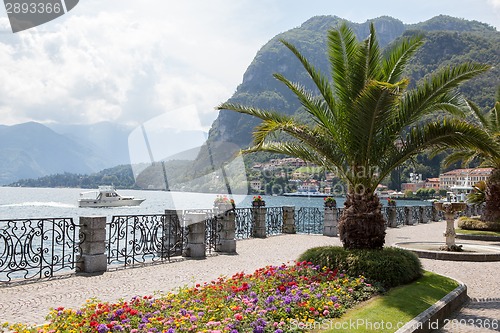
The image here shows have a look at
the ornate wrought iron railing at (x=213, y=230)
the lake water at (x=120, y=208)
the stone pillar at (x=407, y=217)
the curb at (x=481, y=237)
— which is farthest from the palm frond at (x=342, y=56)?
the stone pillar at (x=407, y=217)

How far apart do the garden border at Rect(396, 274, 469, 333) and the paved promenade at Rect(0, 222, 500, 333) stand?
0.15 meters

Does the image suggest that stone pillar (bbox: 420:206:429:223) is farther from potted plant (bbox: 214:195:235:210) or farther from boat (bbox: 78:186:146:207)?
boat (bbox: 78:186:146:207)

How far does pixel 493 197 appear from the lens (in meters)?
23.1

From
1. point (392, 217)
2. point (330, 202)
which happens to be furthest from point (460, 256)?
point (392, 217)

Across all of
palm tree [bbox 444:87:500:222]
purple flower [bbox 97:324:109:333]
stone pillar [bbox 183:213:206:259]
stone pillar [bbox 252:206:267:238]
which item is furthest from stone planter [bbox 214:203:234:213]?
palm tree [bbox 444:87:500:222]

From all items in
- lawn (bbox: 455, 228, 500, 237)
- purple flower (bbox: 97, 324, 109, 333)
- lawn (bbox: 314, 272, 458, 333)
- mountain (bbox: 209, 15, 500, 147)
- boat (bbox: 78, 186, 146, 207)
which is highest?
mountain (bbox: 209, 15, 500, 147)

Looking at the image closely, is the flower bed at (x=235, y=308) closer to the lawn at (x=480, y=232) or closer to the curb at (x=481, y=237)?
the curb at (x=481, y=237)

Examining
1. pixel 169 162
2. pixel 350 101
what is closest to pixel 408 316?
pixel 350 101

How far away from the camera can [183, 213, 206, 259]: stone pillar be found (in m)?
13.4

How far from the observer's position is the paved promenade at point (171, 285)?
7484 mm

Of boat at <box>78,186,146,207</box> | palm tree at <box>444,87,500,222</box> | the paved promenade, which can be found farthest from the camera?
boat at <box>78,186,146,207</box>

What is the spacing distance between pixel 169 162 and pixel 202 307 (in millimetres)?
8601

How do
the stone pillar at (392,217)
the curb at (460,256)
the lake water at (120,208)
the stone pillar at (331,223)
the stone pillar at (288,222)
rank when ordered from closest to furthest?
1. the curb at (460,256)
2. the lake water at (120,208)
3. the stone pillar at (331,223)
4. the stone pillar at (288,222)
5. the stone pillar at (392,217)

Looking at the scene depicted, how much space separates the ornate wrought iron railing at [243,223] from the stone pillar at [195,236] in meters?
4.94
